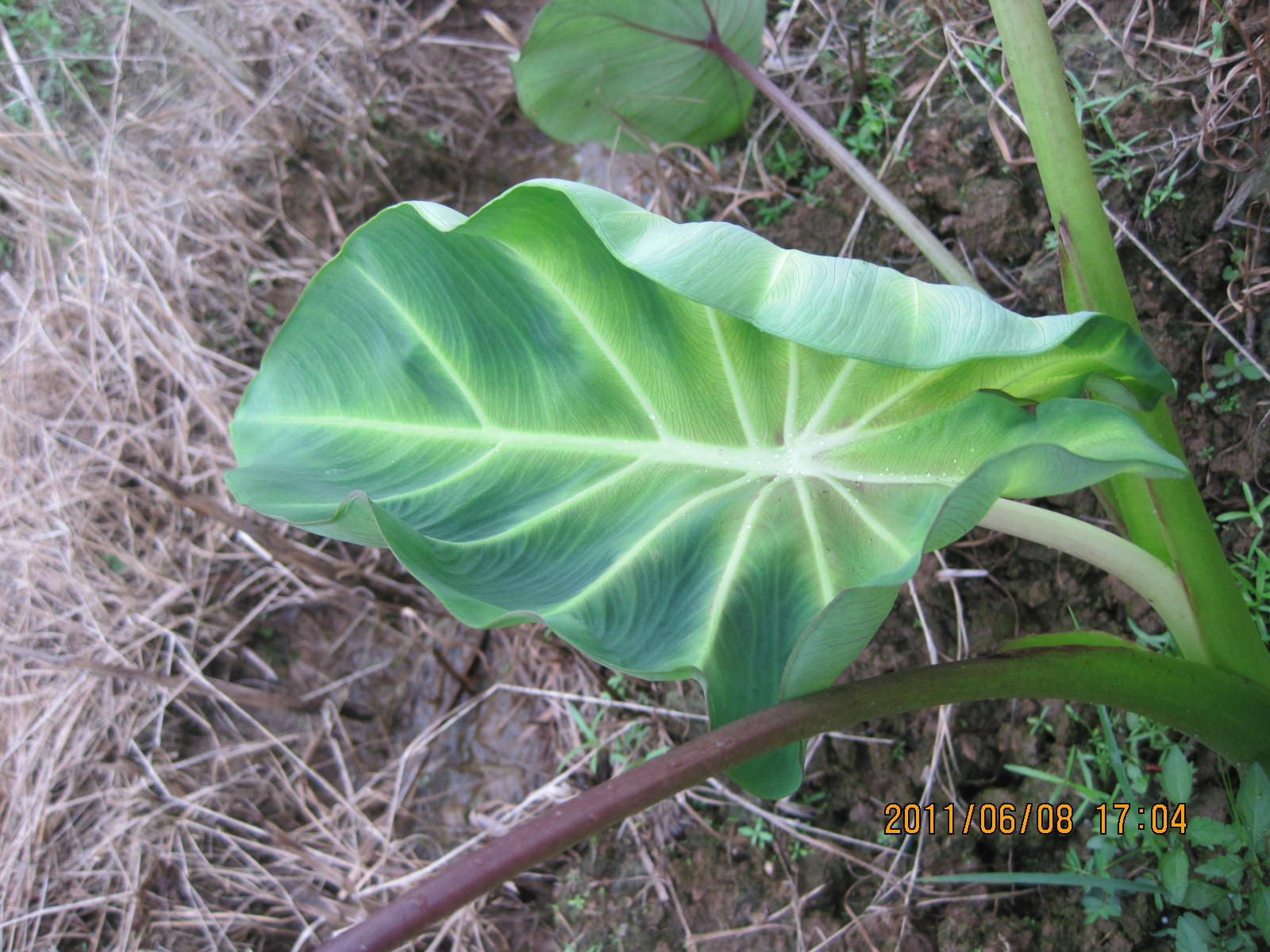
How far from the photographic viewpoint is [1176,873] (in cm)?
84

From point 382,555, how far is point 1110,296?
1193 millimetres

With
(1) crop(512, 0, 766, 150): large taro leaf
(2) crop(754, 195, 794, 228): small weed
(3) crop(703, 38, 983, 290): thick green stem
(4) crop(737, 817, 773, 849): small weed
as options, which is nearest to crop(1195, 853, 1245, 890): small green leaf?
(4) crop(737, 817, 773, 849): small weed

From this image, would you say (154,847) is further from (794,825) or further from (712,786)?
(794,825)

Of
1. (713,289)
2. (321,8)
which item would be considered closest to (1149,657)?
(713,289)

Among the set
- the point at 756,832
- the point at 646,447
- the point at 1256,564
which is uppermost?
the point at 646,447

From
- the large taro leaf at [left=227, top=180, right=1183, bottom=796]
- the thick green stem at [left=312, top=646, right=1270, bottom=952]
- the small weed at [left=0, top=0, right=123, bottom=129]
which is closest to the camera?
the thick green stem at [left=312, top=646, right=1270, bottom=952]

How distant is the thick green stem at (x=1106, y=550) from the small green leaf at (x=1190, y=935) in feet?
0.83

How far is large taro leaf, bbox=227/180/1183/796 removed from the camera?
0.78 meters

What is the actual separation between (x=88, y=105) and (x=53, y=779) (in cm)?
136

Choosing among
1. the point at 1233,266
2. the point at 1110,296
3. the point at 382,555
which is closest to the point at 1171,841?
the point at 1110,296

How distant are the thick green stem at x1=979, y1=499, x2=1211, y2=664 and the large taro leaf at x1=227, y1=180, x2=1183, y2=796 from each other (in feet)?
0.21

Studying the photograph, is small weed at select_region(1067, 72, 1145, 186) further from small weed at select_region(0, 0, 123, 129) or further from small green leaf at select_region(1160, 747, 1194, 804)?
small weed at select_region(0, 0, 123, 129)

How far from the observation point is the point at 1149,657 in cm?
79

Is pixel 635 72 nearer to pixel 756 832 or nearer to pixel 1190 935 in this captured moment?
pixel 756 832
